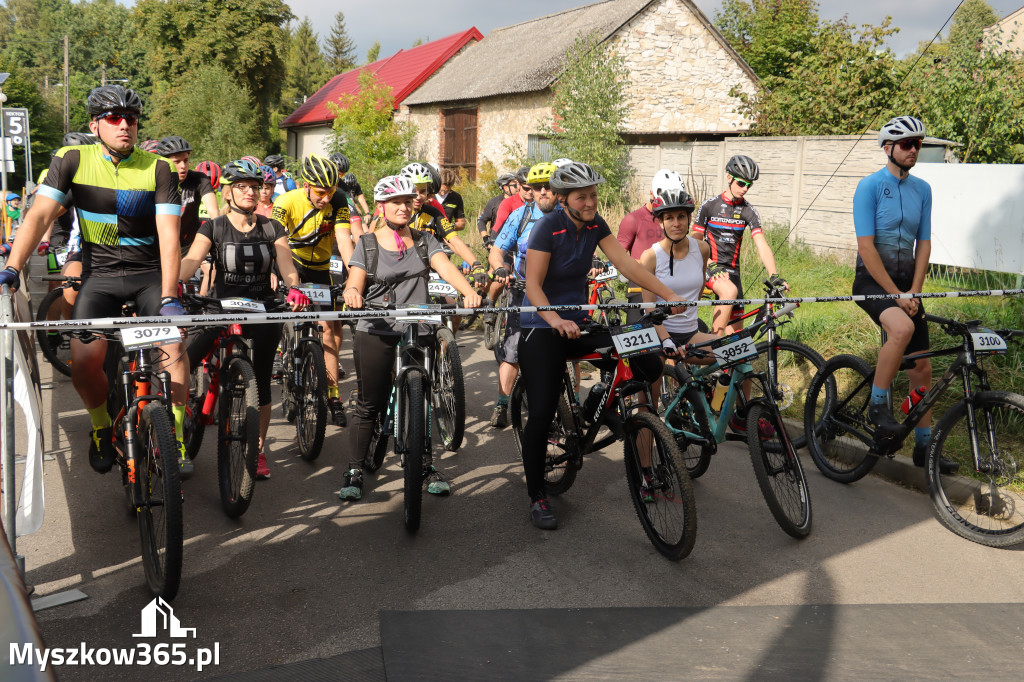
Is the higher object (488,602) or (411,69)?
(411,69)

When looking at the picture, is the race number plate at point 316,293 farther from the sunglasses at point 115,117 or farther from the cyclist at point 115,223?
the sunglasses at point 115,117

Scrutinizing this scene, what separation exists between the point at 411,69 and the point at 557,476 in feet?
142

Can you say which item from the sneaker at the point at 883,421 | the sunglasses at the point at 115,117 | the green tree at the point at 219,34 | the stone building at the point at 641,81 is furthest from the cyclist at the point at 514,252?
the green tree at the point at 219,34

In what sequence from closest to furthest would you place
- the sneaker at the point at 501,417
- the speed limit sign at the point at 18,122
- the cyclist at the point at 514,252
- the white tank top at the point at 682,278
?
the white tank top at the point at 682,278 < the cyclist at the point at 514,252 < the sneaker at the point at 501,417 < the speed limit sign at the point at 18,122

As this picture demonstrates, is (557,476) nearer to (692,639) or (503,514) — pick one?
(503,514)

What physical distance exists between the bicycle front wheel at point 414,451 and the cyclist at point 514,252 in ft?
6.24

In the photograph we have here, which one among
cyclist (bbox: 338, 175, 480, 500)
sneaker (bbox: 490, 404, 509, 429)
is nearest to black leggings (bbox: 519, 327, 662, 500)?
cyclist (bbox: 338, 175, 480, 500)

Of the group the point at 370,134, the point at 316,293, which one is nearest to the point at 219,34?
the point at 370,134

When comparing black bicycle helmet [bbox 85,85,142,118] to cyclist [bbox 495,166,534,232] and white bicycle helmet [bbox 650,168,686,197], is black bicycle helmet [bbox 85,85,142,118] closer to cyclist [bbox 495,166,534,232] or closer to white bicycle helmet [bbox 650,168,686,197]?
white bicycle helmet [bbox 650,168,686,197]

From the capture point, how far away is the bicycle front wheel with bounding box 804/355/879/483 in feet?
19.9

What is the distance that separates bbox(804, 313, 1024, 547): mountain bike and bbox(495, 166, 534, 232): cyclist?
346 cm

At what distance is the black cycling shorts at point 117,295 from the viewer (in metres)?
5.00

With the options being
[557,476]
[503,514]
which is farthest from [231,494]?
[557,476]

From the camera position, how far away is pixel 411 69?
45.9 m
